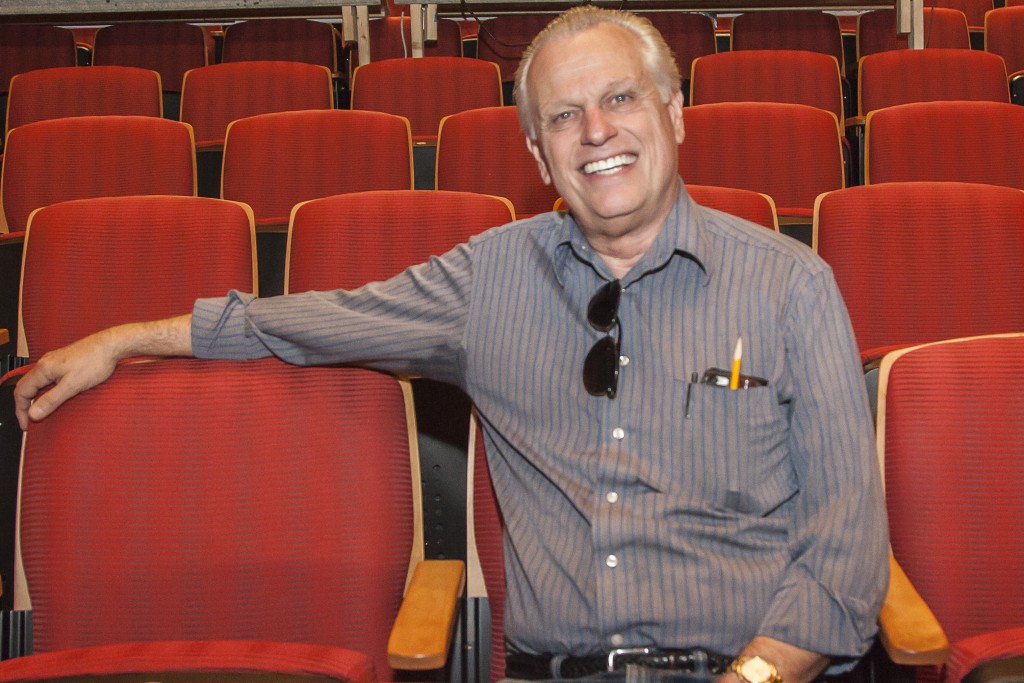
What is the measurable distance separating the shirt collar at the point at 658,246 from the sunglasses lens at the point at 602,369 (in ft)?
0.15

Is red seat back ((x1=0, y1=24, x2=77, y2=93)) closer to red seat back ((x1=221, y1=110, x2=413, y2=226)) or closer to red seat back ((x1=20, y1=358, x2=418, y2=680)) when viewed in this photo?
red seat back ((x1=221, y1=110, x2=413, y2=226))

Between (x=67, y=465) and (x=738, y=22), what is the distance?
2.15 meters

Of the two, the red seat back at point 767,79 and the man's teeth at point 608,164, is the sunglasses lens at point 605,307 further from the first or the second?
the red seat back at point 767,79

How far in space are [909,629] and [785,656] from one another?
0.07 meters

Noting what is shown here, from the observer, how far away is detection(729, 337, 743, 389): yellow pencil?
62 centimetres

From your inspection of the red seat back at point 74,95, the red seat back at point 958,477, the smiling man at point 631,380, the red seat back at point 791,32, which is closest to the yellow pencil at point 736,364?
the smiling man at point 631,380

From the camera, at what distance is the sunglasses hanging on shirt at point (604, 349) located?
25.0 inches

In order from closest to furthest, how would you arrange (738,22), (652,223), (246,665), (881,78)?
(246,665) → (652,223) → (881,78) → (738,22)

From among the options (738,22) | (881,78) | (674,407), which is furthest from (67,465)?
(738,22)

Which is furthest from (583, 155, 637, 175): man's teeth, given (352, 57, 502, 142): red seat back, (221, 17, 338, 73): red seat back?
(221, 17, 338, 73): red seat back

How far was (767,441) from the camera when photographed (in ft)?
2.06

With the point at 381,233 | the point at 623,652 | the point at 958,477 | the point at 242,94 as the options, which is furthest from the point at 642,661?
the point at 242,94

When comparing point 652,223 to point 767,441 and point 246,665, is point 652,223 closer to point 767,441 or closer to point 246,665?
point 767,441

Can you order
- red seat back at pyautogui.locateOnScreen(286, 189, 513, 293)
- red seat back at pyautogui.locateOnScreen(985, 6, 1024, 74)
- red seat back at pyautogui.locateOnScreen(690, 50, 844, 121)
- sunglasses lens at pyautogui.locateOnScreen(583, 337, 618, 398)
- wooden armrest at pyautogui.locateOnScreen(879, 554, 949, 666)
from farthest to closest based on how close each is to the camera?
red seat back at pyautogui.locateOnScreen(985, 6, 1024, 74)
red seat back at pyautogui.locateOnScreen(690, 50, 844, 121)
red seat back at pyautogui.locateOnScreen(286, 189, 513, 293)
sunglasses lens at pyautogui.locateOnScreen(583, 337, 618, 398)
wooden armrest at pyautogui.locateOnScreen(879, 554, 949, 666)
